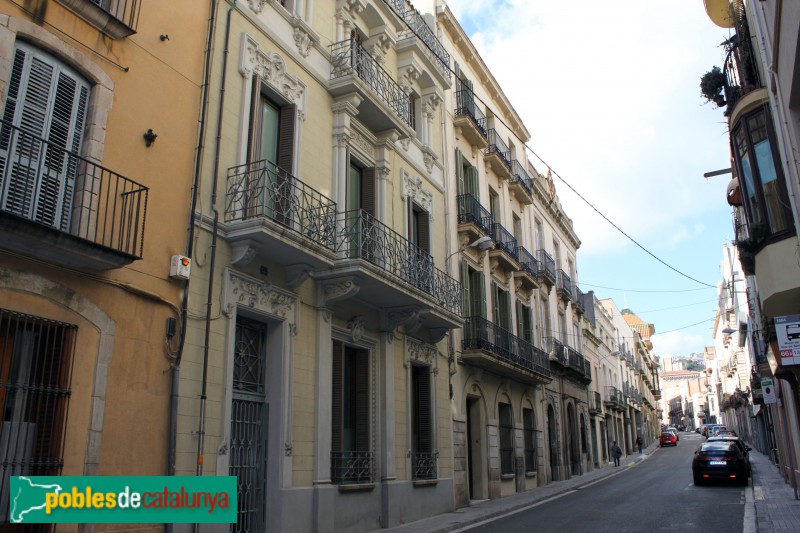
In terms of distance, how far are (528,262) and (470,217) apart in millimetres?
7394

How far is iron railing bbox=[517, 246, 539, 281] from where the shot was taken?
26.0 meters

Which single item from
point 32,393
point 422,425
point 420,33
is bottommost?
point 422,425

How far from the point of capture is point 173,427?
8719 mm

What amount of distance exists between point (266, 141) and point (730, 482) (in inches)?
762

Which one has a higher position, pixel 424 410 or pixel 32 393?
pixel 424 410

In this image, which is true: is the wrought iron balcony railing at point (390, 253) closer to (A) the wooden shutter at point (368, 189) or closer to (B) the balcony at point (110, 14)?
(A) the wooden shutter at point (368, 189)

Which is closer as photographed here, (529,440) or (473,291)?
(473,291)

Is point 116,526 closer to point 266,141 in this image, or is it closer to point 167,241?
point 167,241

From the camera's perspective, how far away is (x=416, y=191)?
57.3ft

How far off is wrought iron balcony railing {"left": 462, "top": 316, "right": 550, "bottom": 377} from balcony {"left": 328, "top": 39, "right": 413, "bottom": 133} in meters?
6.90

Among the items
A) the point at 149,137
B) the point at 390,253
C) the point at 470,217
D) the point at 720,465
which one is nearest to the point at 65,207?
the point at 149,137

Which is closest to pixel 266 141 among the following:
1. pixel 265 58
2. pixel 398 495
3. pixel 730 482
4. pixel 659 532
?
pixel 265 58

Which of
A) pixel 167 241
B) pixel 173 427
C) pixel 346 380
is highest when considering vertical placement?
pixel 167 241

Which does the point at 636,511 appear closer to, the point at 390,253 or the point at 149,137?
the point at 390,253
